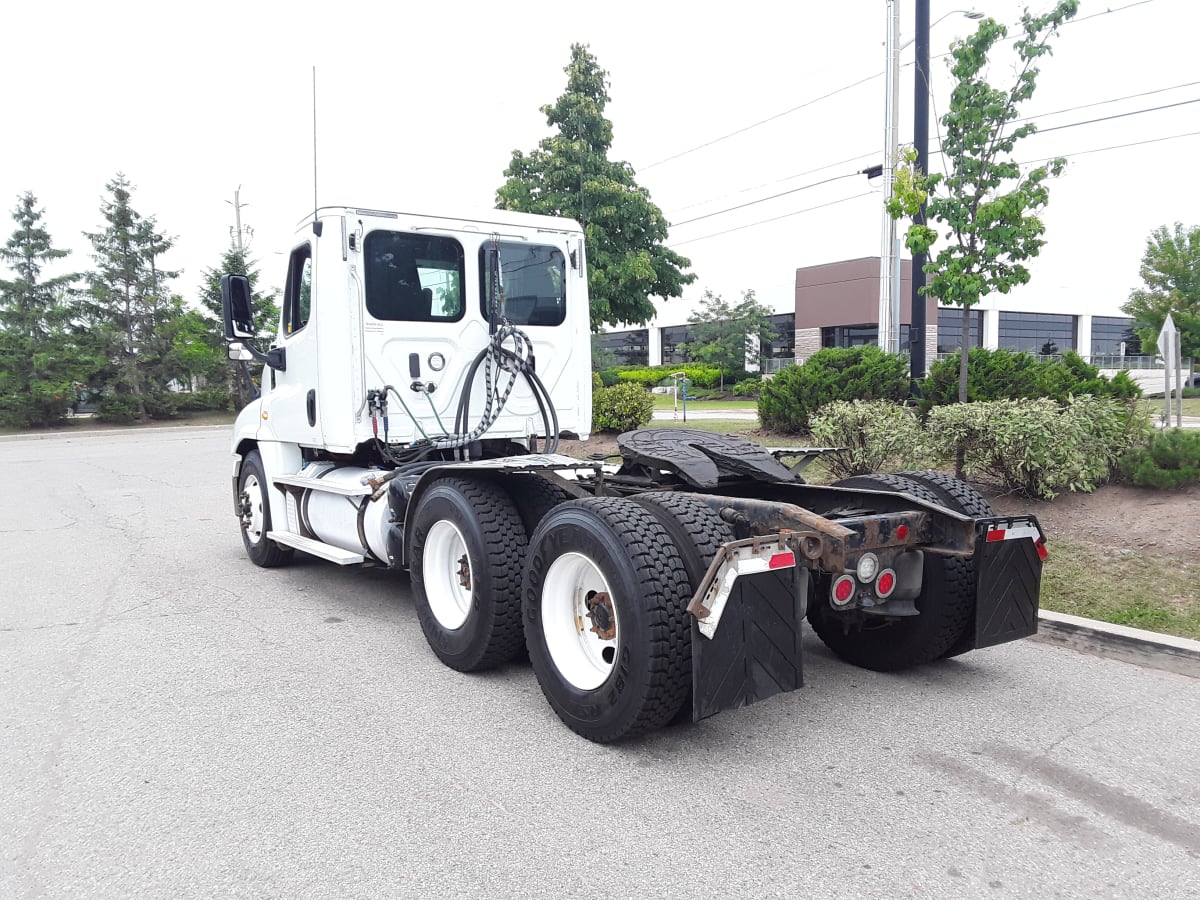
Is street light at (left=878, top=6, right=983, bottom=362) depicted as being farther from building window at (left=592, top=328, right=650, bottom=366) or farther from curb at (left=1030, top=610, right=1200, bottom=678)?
building window at (left=592, top=328, right=650, bottom=366)

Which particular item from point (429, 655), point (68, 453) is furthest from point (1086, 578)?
point (68, 453)

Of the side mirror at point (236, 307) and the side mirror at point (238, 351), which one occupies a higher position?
the side mirror at point (236, 307)

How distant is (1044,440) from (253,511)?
6.99 metres

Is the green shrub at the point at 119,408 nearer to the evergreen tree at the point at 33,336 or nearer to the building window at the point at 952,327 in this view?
the evergreen tree at the point at 33,336

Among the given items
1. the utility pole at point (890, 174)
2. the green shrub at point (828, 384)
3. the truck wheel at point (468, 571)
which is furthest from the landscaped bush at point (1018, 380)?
the truck wheel at point (468, 571)

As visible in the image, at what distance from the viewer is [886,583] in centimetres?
409

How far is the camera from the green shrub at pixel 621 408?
49.8 feet

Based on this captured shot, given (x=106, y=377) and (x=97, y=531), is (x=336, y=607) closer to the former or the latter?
(x=97, y=531)

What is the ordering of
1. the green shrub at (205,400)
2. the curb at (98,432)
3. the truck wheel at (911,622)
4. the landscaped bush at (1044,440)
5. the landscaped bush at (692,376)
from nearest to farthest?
the truck wheel at (911,622) < the landscaped bush at (1044,440) < the curb at (98,432) < the green shrub at (205,400) < the landscaped bush at (692,376)

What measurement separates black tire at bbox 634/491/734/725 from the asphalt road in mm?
631

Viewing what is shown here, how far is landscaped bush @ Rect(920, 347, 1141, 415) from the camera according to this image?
9.09 m

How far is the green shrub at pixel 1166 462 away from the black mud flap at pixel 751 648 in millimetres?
5324

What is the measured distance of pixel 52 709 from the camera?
170 inches

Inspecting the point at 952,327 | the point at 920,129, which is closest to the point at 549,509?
the point at 920,129
